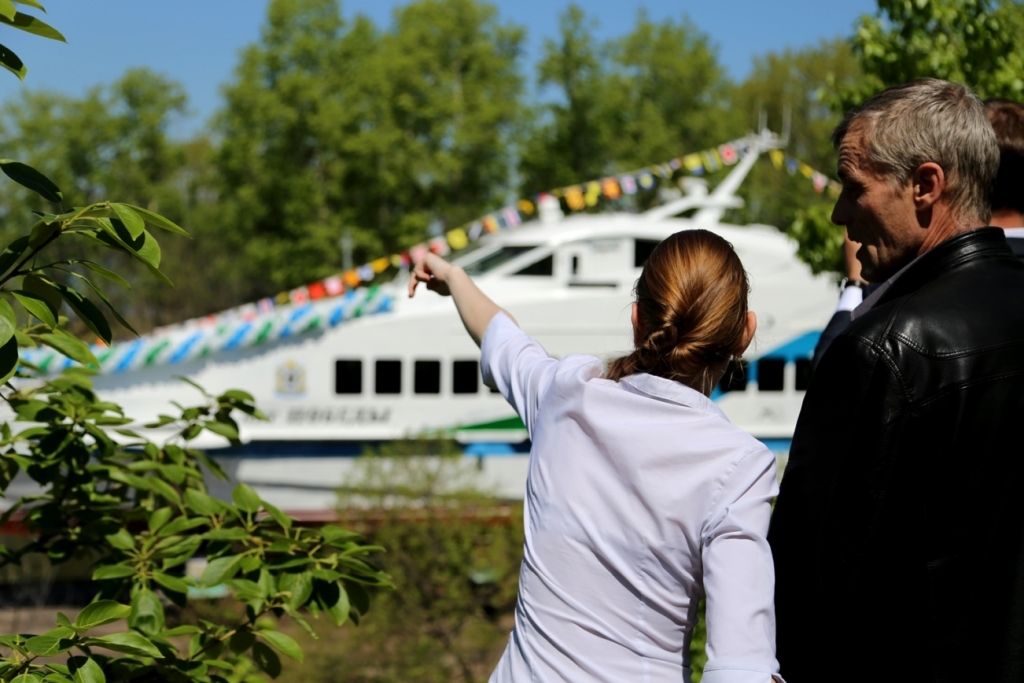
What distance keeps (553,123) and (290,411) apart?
64.2ft

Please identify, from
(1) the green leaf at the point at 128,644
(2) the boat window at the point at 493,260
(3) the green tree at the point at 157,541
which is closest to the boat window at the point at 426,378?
(2) the boat window at the point at 493,260

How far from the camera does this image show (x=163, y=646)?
2129 mm

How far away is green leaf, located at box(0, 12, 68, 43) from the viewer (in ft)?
5.57

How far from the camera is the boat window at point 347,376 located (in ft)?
38.2

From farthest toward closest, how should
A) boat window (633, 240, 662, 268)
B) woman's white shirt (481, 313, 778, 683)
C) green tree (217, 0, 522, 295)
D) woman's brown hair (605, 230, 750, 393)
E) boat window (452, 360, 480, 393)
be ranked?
green tree (217, 0, 522, 295) < boat window (633, 240, 662, 268) < boat window (452, 360, 480, 393) < woman's brown hair (605, 230, 750, 393) < woman's white shirt (481, 313, 778, 683)

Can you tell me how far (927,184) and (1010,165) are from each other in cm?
53

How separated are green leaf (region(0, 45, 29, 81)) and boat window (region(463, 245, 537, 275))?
10.7 m

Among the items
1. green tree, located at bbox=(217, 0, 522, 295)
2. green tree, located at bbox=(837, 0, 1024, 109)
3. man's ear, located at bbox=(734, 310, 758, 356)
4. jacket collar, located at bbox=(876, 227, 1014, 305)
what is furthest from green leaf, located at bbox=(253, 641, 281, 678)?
green tree, located at bbox=(217, 0, 522, 295)

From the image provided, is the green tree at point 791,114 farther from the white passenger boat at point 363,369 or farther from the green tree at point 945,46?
the green tree at point 945,46

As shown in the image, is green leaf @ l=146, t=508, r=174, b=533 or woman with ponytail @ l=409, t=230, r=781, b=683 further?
green leaf @ l=146, t=508, r=174, b=533

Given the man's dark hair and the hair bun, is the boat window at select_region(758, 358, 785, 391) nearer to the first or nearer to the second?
the man's dark hair

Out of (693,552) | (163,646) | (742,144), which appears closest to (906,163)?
(693,552)

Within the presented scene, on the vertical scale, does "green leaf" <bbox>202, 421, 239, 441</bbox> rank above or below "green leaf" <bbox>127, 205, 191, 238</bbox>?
below

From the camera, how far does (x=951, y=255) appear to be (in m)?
1.71
